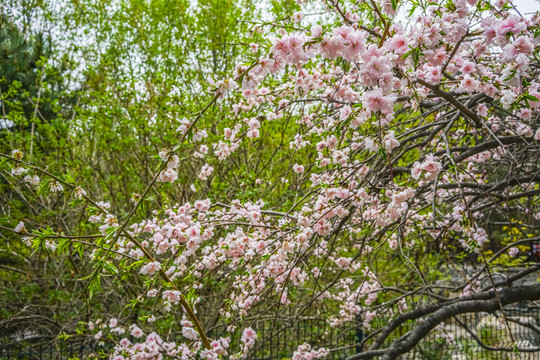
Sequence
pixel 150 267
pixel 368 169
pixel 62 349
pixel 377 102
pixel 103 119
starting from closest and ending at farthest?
pixel 377 102
pixel 150 267
pixel 368 169
pixel 62 349
pixel 103 119

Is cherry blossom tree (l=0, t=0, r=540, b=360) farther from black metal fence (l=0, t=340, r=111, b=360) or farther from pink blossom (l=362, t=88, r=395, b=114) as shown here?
black metal fence (l=0, t=340, r=111, b=360)

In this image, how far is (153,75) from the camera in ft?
20.4

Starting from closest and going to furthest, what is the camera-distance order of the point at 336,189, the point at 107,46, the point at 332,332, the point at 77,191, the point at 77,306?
the point at 77,191 → the point at 336,189 → the point at 77,306 → the point at 332,332 → the point at 107,46

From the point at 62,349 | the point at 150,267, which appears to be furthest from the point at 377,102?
the point at 62,349

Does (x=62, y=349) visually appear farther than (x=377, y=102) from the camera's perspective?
Yes

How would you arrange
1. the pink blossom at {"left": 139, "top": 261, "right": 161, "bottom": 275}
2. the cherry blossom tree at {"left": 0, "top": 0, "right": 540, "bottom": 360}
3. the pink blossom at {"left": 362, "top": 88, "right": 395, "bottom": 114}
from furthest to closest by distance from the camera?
the pink blossom at {"left": 139, "top": 261, "right": 161, "bottom": 275}, the cherry blossom tree at {"left": 0, "top": 0, "right": 540, "bottom": 360}, the pink blossom at {"left": 362, "top": 88, "right": 395, "bottom": 114}

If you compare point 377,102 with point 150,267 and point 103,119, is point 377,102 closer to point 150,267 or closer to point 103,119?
point 150,267

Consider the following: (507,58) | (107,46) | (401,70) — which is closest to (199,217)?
(401,70)

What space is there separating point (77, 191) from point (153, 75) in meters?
4.61

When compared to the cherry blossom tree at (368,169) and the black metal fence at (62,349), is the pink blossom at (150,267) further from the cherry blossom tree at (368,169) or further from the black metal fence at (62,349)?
the black metal fence at (62,349)

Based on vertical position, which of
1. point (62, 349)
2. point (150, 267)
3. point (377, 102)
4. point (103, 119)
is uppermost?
point (103, 119)

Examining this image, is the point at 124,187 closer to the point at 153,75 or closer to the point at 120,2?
the point at 153,75

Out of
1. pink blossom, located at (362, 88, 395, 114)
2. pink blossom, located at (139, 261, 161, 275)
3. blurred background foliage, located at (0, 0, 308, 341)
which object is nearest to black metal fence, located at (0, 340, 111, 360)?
blurred background foliage, located at (0, 0, 308, 341)

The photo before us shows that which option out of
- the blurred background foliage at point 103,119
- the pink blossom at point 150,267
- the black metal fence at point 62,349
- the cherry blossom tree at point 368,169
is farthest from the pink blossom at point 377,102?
the black metal fence at point 62,349
